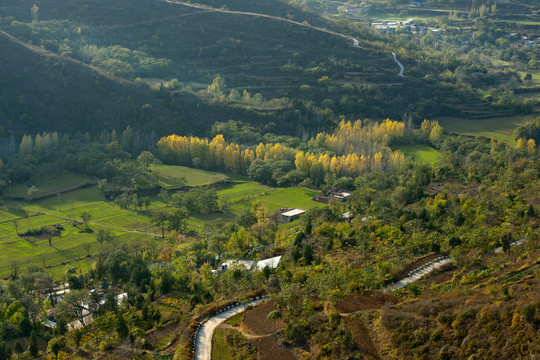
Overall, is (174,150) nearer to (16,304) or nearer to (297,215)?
(297,215)

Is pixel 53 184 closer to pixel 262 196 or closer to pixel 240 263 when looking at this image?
pixel 262 196

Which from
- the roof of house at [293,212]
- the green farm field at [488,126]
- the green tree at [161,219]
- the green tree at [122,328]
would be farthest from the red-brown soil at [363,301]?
the green farm field at [488,126]

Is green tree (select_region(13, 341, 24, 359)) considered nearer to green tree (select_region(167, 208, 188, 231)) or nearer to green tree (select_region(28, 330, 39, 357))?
green tree (select_region(28, 330, 39, 357))

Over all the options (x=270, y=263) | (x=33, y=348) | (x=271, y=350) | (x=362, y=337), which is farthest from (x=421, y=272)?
(x=33, y=348)

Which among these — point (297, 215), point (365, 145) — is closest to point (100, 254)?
point (297, 215)

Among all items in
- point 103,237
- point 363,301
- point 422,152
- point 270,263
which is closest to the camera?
point 363,301

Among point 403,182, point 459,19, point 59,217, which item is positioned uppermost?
point 459,19

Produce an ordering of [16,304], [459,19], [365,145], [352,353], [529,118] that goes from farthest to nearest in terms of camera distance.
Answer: [459,19] → [529,118] → [365,145] → [16,304] → [352,353]
